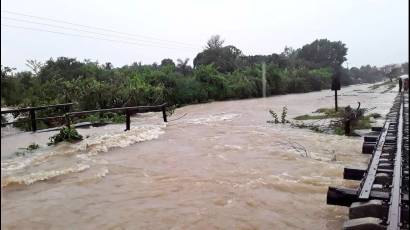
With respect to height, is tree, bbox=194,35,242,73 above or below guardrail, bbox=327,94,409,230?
above

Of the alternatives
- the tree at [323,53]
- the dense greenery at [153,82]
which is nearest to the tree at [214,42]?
the dense greenery at [153,82]

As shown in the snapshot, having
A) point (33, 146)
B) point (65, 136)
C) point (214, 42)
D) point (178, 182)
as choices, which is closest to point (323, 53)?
point (214, 42)

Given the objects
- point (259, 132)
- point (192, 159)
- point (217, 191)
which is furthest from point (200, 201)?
point (259, 132)

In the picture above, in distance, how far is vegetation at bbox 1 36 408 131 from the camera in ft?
8.34

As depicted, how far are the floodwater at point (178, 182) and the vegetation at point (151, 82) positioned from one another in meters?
1.68

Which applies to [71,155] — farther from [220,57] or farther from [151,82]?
[220,57]

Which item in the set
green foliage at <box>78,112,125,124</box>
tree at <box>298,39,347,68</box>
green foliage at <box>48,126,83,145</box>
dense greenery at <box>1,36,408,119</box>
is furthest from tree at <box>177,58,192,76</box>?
tree at <box>298,39,347,68</box>

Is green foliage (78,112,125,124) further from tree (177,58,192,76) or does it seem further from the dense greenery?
tree (177,58,192,76)

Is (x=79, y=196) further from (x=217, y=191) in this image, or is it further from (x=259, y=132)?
(x=259, y=132)

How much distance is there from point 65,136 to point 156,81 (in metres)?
18.4

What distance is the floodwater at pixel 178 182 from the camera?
5957mm

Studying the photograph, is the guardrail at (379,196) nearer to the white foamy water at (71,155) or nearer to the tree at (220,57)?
the white foamy water at (71,155)

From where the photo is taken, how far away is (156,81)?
3005 centimetres

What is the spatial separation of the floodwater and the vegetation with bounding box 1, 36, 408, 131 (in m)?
1.68
